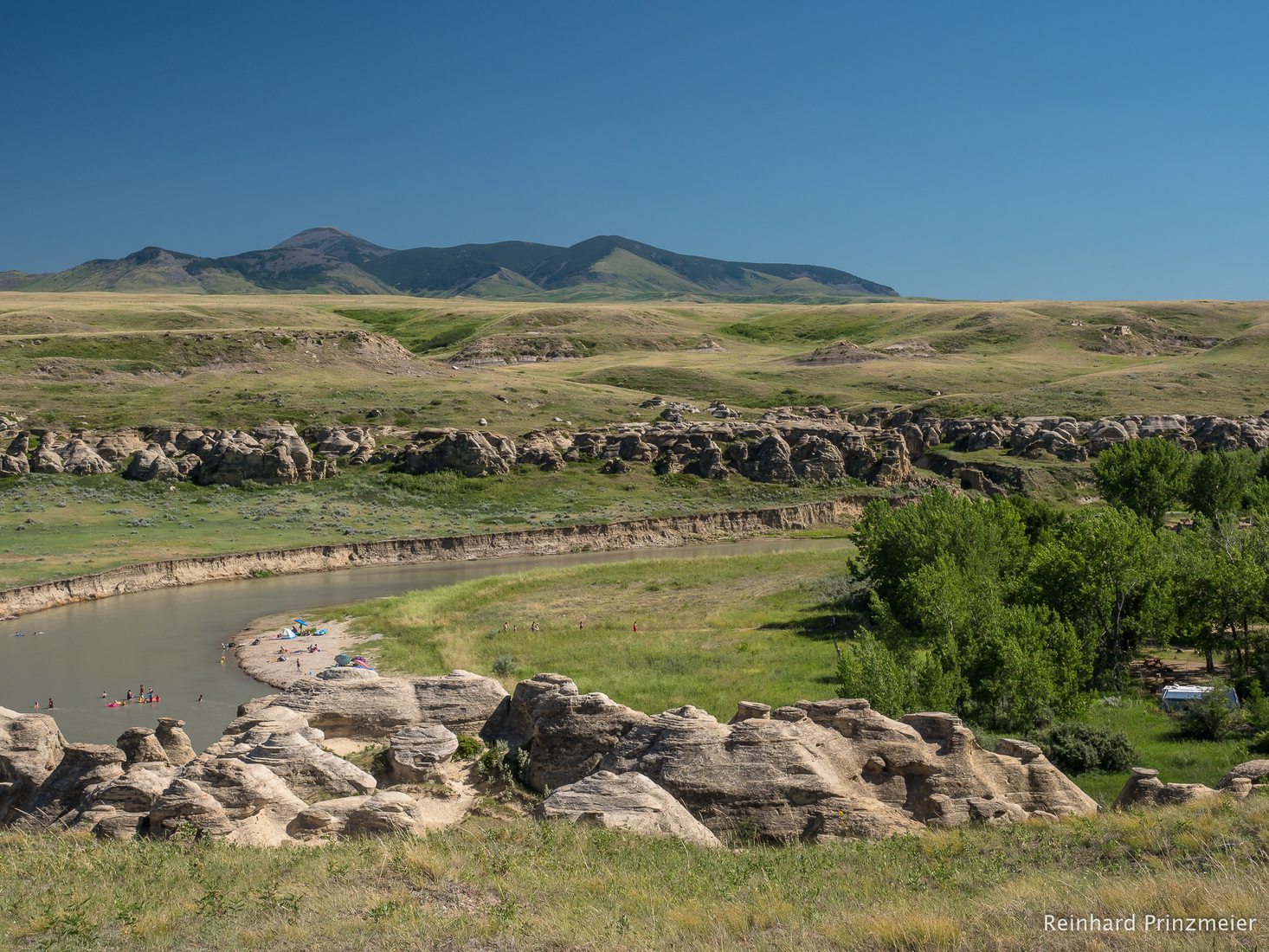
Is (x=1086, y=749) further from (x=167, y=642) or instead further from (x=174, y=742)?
(x=167, y=642)

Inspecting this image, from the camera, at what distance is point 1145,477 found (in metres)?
65.2

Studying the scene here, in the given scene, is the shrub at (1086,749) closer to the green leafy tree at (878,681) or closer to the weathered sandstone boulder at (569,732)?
the green leafy tree at (878,681)

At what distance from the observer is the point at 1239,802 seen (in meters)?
16.8

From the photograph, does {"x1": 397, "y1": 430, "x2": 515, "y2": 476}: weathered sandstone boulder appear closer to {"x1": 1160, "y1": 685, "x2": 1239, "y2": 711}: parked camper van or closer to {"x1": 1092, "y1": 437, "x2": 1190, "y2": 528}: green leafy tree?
{"x1": 1092, "y1": 437, "x2": 1190, "y2": 528}: green leafy tree

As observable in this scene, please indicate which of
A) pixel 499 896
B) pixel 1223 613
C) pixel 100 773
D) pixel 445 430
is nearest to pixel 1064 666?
pixel 1223 613

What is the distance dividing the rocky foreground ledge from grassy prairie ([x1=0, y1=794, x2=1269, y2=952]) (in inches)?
47.5

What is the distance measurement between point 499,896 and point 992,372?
150997 mm

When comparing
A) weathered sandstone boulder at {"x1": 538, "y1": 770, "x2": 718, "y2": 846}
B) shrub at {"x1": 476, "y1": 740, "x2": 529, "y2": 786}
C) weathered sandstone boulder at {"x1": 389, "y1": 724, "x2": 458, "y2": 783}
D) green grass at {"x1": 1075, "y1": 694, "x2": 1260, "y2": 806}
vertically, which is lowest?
green grass at {"x1": 1075, "y1": 694, "x2": 1260, "y2": 806}

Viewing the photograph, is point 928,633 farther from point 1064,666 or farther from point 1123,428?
point 1123,428

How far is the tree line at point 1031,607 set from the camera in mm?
29000

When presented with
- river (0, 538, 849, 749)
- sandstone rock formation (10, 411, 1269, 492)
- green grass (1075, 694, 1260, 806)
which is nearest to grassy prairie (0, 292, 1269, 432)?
sandstone rock formation (10, 411, 1269, 492)

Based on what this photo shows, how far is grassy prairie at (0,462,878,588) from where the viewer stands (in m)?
70.2

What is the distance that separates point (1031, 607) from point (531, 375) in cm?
12252

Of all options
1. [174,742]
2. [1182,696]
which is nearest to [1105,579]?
[1182,696]
